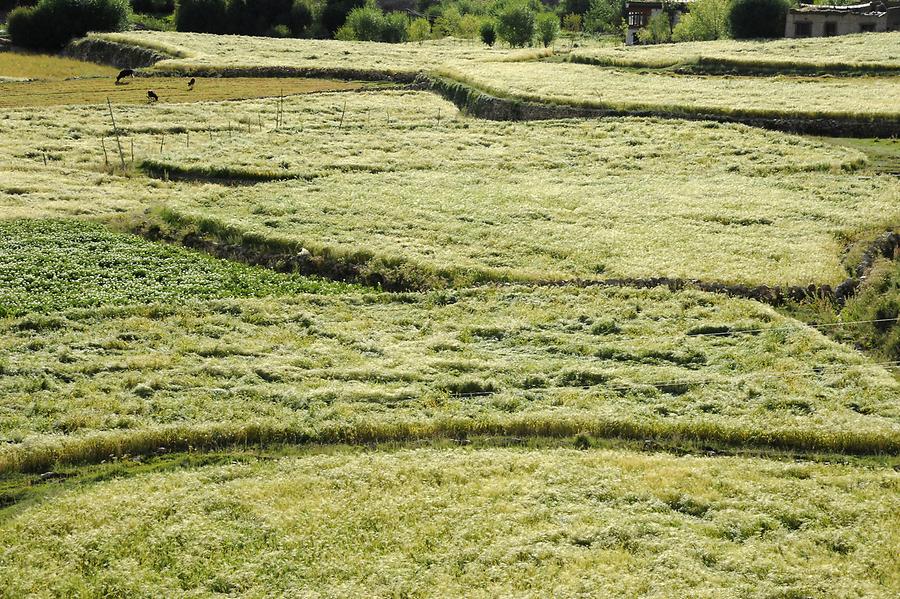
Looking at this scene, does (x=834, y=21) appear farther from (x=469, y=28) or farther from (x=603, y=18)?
(x=469, y=28)

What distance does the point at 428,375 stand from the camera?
31656 mm

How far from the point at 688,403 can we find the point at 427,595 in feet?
39.0

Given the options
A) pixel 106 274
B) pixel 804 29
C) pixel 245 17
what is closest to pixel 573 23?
pixel 245 17

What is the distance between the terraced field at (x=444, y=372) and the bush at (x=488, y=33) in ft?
264

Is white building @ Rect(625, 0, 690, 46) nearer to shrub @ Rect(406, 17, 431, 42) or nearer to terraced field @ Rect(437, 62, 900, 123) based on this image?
shrub @ Rect(406, 17, 431, 42)

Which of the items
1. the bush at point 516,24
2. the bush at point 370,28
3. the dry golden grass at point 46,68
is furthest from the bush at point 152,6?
the bush at point 516,24

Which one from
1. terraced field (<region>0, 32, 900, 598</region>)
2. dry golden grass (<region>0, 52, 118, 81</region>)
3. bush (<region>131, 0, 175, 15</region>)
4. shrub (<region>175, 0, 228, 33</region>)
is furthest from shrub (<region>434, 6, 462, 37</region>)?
terraced field (<region>0, 32, 900, 598</region>)

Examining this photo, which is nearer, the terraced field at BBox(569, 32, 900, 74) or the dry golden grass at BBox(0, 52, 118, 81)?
the terraced field at BBox(569, 32, 900, 74)

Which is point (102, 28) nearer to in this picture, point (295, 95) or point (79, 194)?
point (295, 95)

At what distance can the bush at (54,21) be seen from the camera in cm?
11912

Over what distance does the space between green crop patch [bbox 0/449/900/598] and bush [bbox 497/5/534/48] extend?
116m

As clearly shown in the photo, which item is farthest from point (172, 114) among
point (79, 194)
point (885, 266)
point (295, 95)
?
point (885, 266)

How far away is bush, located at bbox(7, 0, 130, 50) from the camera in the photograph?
119 m

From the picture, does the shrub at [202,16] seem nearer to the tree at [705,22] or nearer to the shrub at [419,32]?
the shrub at [419,32]
